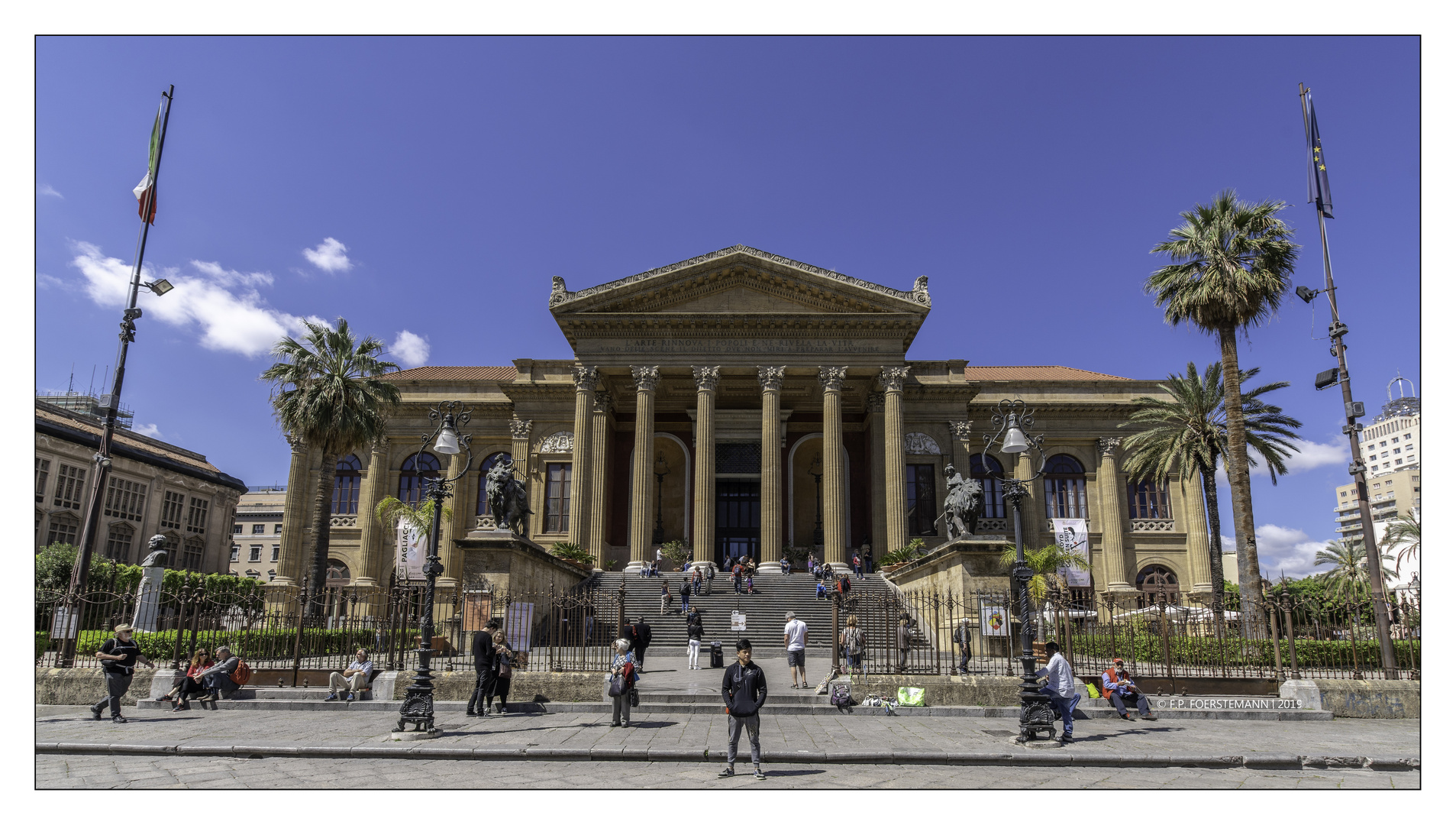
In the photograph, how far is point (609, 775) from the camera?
29.5ft

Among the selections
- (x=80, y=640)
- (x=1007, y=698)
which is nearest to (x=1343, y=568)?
(x=1007, y=698)

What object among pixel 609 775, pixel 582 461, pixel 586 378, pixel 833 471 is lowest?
pixel 609 775

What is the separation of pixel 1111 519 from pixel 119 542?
50400 millimetres

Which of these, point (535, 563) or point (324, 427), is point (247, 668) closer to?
point (535, 563)

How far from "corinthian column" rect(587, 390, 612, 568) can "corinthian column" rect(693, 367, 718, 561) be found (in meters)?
3.63

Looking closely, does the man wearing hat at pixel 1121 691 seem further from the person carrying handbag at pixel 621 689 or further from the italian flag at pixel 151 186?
the italian flag at pixel 151 186

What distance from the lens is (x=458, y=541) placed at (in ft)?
70.2

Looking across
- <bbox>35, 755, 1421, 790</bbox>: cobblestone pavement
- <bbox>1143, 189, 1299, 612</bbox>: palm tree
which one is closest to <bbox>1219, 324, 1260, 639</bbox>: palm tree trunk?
<bbox>1143, 189, 1299, 612</bbox>: palm tree

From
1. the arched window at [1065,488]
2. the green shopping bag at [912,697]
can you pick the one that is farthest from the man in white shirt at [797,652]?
the arched window at [1065,488]

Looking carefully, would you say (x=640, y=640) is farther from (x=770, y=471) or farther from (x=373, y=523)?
(x=373, y=523)

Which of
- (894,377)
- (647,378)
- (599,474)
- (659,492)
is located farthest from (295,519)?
(894,377)

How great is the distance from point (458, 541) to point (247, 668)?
21.1 ft

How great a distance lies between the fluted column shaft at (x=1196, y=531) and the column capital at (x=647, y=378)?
23.5m

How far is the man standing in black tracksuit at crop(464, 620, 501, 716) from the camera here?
44.3ft
